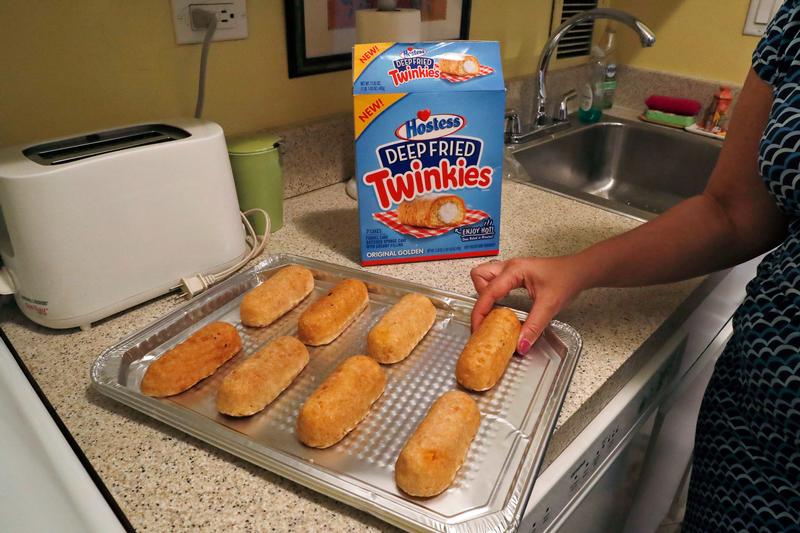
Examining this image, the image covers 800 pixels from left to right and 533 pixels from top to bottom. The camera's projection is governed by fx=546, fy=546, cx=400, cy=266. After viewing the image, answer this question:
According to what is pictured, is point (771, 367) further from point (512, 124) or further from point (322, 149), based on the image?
point (512, 124)

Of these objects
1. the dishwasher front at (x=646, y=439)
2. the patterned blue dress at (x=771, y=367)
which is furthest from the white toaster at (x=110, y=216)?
the patterned blue dress at (x=771, y=367)

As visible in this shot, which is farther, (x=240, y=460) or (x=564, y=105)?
(x=564, y=105)

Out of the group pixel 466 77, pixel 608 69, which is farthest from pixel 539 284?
pixel 608 69

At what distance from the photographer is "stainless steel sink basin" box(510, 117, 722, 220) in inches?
59.9

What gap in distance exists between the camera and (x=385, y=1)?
39.8 inches

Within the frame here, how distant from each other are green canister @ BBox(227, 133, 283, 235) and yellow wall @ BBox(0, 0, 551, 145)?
0.10 meters

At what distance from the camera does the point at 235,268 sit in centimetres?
83

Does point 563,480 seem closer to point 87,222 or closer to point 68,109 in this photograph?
point 87,222

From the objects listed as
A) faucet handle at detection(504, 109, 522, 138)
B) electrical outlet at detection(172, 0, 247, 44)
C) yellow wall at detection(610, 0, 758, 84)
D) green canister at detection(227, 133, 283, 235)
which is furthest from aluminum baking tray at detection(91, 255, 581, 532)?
yellow wall at detection(610, 0, 758, 84)

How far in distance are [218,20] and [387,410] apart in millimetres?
703

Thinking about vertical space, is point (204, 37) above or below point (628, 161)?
above

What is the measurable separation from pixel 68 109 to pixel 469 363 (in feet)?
2.24

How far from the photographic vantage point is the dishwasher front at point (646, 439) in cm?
66

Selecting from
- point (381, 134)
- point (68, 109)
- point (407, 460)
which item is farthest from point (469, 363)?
point (68, 109)
